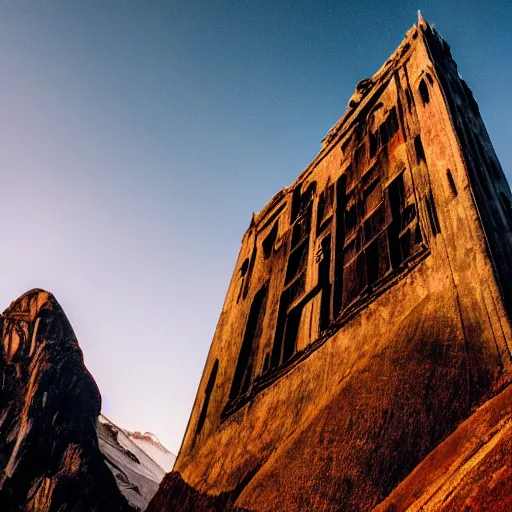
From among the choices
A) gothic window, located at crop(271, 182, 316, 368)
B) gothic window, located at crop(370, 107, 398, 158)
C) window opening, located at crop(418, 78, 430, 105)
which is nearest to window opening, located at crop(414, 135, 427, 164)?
window opening, located at crop(418, 78, 430, 105)

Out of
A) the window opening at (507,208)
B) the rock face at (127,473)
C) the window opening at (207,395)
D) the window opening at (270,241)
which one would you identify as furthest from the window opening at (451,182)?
the rock face at (127,473)

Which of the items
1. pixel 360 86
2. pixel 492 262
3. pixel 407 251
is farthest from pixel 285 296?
pixel 360 86

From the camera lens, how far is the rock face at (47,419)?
24.5ft

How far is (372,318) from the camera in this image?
9.95 ft

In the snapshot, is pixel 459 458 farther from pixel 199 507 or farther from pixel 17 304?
pixel 17 304

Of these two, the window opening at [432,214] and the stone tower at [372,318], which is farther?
the window opening at [432,214]

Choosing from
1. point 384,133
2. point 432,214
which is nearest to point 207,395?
point 432,214

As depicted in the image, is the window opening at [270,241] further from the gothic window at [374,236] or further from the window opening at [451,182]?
the window opening at [451,182]

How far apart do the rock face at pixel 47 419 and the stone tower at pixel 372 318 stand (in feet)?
14.4

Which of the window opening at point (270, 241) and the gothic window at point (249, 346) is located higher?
the window opening at point (270, 241)

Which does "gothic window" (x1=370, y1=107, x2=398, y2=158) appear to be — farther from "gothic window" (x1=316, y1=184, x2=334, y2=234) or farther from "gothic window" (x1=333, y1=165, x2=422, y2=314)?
"gothic window" (x1=316, y1=184, x2=334, y2=234)

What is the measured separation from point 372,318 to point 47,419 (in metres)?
7.55

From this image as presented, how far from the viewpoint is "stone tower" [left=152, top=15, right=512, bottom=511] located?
2.07m

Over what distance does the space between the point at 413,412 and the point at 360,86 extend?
18.0 feet
